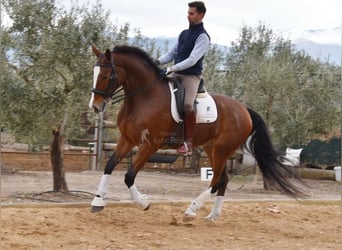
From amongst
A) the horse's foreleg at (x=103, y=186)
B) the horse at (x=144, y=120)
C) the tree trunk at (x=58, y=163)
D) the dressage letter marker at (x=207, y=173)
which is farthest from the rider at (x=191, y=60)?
the tree trunk at (x=58, y=163)

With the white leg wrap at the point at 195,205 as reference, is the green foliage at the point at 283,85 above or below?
above

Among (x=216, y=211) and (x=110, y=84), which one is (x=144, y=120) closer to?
(x=110, y=84)

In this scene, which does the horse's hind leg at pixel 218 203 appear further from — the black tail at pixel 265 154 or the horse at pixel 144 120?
the black tail at pixel 265 154

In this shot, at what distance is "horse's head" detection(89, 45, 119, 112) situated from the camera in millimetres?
6387

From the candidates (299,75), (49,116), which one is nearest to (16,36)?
(49,116)

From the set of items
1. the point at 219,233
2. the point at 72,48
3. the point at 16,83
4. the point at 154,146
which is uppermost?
the point at 72,48

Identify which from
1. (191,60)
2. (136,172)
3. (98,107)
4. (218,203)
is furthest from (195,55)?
(218,203)

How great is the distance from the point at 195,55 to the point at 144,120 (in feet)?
3.07

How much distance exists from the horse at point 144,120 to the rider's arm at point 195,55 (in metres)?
0.31

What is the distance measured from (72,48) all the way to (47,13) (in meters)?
0.69

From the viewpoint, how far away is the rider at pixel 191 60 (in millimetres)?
6820

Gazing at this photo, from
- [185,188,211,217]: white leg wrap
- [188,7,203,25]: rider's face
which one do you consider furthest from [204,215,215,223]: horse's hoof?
[188,7,203,25]: rider's face

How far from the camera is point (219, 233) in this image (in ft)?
21.6

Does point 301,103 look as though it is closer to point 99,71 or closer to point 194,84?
point 194,84
